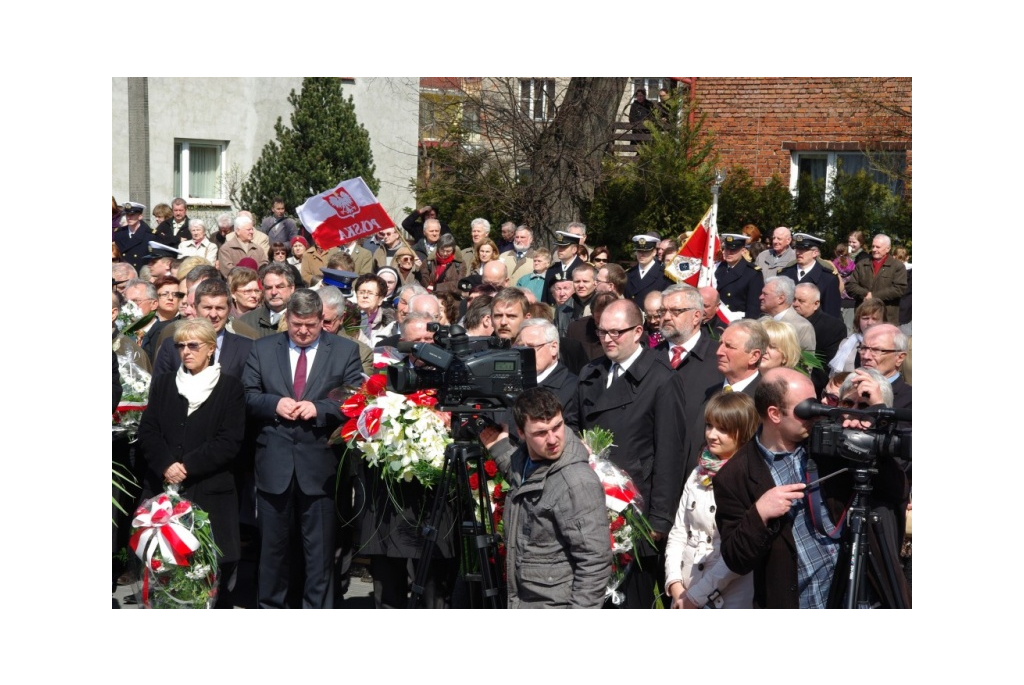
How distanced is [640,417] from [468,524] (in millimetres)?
1209

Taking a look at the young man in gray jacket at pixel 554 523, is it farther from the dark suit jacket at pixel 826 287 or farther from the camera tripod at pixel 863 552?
the dark suit jacket at pixel 826 287

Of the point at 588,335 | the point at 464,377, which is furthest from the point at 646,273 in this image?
the point at 464,377

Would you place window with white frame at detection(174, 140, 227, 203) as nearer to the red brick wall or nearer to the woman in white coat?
the red brick wall

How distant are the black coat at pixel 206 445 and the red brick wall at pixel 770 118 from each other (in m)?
15.3

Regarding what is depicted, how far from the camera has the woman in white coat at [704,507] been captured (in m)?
5.35

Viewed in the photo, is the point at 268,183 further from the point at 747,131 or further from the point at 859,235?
the point at 859,235

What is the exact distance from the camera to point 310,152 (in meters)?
24.0

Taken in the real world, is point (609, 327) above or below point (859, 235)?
below

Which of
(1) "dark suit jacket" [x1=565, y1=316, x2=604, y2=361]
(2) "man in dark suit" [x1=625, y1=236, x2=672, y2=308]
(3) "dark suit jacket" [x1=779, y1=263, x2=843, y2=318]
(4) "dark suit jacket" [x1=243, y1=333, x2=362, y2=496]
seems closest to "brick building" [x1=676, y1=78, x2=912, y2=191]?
(3) "dark suit jacket" [x1=779, y1=263, x2=843, y2=318]

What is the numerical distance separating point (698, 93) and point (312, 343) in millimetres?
15868

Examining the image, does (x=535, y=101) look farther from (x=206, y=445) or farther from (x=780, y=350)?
(x=206, y=445)

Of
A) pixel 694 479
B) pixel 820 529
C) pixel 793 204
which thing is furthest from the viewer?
pixel 793 204

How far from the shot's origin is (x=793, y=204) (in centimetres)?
2094

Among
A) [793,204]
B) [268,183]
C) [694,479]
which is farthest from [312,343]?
[268,183]
